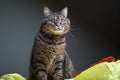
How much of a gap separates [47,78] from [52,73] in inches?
1.7

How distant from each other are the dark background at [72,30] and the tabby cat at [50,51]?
1.60 ft

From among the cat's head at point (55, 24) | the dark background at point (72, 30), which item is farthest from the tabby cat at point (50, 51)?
the dark background at point (72, 30)

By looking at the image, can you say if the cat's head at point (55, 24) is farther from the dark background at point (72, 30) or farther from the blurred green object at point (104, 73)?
the dark background at point (72, 30)

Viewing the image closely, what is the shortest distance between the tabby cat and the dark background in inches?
19.2

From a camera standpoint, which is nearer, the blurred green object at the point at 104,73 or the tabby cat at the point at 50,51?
the blurred green object at the point at 104,73

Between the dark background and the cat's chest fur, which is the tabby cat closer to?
the cat's chest fur

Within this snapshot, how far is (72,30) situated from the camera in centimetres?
241

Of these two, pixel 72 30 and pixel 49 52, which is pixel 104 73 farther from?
pixel 72 30

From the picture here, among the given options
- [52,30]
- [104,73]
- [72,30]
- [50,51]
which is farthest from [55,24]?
[72,30]

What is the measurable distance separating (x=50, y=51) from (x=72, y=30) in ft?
2.54

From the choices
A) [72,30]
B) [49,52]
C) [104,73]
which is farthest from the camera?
[72,30]

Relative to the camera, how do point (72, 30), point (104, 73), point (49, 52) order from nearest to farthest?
1. point (104, 73)
2. point (49, 52)
3. point (72, 30)

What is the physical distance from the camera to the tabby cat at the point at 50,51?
65.1 inches

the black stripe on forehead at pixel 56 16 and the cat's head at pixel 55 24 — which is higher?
the black stripe on forehead at pixel 56 16
